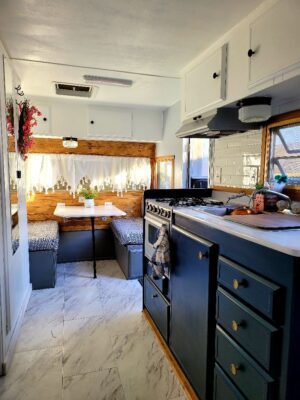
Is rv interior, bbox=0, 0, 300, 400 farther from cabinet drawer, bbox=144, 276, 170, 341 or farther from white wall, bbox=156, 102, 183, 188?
white wall, bbox=156, 102, 183, 188

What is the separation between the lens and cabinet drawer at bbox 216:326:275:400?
3.52 feet

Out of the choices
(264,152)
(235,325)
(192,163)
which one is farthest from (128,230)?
→ (235,325)

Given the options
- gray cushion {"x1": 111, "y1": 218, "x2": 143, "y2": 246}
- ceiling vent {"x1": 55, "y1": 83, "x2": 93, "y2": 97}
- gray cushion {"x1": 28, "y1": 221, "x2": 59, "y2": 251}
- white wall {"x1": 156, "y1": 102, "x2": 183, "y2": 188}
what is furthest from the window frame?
gray cushion {"x1": 28, "y1": 221, "x2": 59, "y2": 251}

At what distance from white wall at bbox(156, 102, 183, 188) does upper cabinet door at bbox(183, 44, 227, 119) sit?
1175 millimetres

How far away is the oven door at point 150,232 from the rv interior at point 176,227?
3cm

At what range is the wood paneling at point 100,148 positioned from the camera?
13.7ft

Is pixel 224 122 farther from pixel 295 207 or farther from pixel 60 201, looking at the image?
pixel 60 201

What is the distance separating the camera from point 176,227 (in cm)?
186

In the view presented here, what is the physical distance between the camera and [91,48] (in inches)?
82.7

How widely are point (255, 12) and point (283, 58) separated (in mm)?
419

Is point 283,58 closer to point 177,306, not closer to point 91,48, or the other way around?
point 91,48

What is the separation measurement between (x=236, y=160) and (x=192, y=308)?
53.1 inches

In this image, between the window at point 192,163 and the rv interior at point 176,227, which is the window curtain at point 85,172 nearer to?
the rv interior at point 176,227

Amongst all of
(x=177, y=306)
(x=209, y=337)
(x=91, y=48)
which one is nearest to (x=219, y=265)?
(x=209, y=337)
